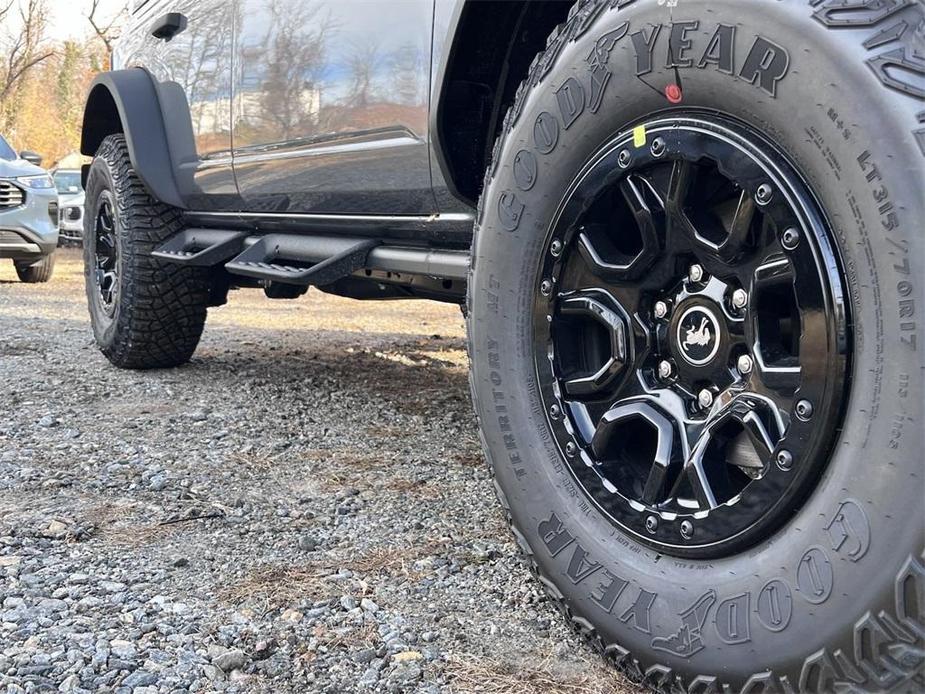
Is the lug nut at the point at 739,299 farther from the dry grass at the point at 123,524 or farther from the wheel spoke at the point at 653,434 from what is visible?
the dry grass at the point at 123,524

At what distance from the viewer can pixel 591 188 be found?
155 centimetres

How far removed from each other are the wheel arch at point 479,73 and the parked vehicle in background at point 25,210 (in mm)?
8486

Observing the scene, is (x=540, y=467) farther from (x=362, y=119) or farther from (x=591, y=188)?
(x=362, y=119)

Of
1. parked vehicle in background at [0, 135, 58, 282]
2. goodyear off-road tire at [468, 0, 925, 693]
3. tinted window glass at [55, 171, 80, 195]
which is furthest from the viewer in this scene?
tinted window glass at [55, 171, 80, 195]

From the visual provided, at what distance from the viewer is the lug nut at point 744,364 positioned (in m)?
1.35

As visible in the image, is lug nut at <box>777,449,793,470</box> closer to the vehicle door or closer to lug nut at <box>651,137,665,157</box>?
lug nut at <box>651,137,665,157</box>

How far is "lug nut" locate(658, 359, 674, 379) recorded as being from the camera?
4.91 ft

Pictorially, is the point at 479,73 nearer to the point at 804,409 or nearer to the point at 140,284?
the point at 804,409

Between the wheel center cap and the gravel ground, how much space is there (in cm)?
54

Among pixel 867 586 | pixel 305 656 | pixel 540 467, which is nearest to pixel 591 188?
pixel 540 467

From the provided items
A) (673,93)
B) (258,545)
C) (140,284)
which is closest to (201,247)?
(140,284)

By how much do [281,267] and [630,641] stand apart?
6.30ft

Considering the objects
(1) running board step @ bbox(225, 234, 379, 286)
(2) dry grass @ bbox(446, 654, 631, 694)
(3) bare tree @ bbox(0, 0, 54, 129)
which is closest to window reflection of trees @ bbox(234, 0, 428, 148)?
(1) running board step @ bbox(225, 234, 379, 286)

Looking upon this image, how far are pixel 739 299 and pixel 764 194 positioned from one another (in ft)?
0.57
